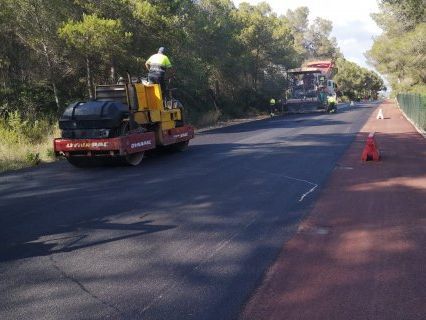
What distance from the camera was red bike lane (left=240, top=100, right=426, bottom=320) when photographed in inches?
172

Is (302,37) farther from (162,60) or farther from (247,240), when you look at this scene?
(247,240)

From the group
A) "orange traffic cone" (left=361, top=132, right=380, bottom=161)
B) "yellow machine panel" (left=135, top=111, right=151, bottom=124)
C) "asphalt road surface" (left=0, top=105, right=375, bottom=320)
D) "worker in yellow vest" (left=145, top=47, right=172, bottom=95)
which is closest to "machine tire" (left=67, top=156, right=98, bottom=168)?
"asphalt road surface" (left=0, top=105, right=375, bottom=320)

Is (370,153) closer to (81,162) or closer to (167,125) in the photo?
(167,125)

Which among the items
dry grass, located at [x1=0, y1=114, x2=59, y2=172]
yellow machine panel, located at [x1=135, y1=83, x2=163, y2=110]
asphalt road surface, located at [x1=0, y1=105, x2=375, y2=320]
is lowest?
asphalt road surface, located at [x1=0, y1=105, x2=375, y2=320]

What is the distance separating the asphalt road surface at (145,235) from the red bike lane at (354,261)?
10.0 inches

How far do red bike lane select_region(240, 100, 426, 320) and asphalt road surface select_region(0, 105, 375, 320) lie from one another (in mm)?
253

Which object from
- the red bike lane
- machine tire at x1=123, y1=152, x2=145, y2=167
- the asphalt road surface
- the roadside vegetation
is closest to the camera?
the red bike lane

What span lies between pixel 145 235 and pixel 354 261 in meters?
2.58

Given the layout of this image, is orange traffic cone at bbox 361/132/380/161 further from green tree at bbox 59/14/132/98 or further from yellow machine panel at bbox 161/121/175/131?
green tree at bbox 59/14/132/98

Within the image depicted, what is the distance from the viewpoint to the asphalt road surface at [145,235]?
15.0ft

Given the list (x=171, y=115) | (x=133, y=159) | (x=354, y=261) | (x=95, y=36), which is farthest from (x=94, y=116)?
(x=354, y=261)

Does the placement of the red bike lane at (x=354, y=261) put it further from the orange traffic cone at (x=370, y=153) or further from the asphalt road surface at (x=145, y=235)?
the orange traffic cone at (x=370, y=153)

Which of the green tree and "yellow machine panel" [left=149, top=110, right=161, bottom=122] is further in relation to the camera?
the green tree

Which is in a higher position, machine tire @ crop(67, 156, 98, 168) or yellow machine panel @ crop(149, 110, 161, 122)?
yellow machine panel @ crop(149, 110, 161, 122)
